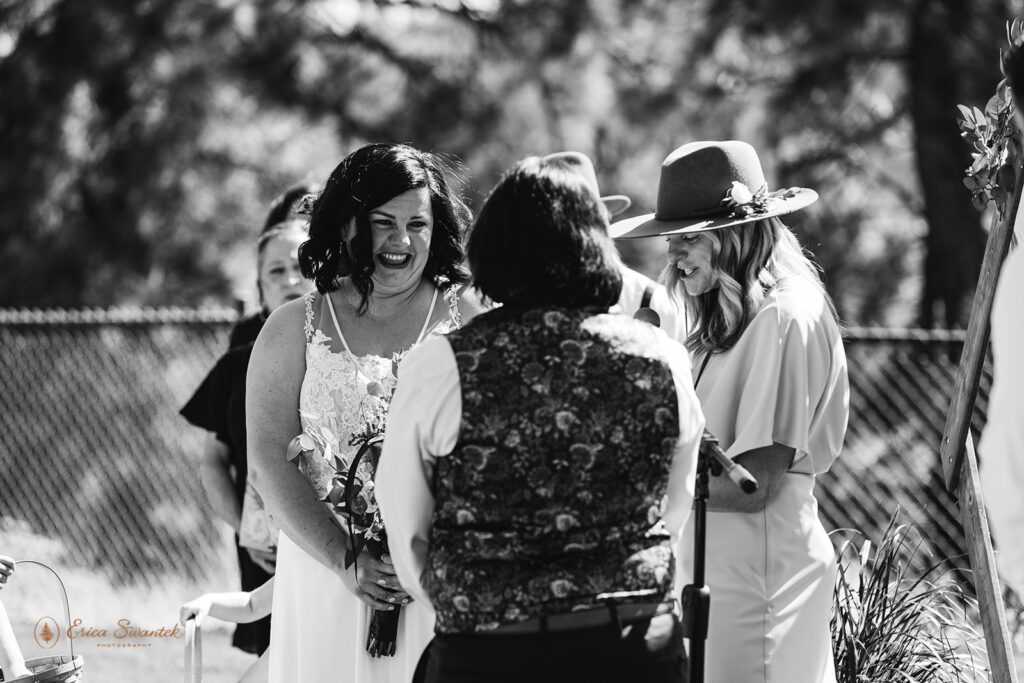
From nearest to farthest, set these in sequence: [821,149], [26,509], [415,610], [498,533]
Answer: [498,533]
[415,610]
[26,509]
[821,149]

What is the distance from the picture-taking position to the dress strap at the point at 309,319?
2.94m

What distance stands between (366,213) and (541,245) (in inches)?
35.4

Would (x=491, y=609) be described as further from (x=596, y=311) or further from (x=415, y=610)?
(x=415, y=610)

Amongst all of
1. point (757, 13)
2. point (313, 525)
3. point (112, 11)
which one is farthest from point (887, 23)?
point (313, 525)

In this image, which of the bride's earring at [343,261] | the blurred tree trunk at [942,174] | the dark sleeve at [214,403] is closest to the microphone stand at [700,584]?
the bride's earring at [343,261]

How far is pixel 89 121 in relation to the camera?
32.9 ft

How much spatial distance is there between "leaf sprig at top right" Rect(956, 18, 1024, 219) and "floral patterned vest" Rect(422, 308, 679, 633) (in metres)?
1.52

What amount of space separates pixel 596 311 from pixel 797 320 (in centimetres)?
87

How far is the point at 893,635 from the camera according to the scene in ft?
12.2

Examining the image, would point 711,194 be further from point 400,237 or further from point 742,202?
point 400,237


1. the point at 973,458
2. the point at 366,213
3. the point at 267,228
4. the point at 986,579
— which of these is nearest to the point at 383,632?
the point at 366,213

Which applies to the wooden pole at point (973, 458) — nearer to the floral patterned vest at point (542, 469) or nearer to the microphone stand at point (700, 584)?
the microphone stand at point (700, 584)

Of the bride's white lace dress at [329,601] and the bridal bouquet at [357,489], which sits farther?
the bride's white lace dress at [329,601]

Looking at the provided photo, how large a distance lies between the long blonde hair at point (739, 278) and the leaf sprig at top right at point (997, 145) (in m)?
0.54
